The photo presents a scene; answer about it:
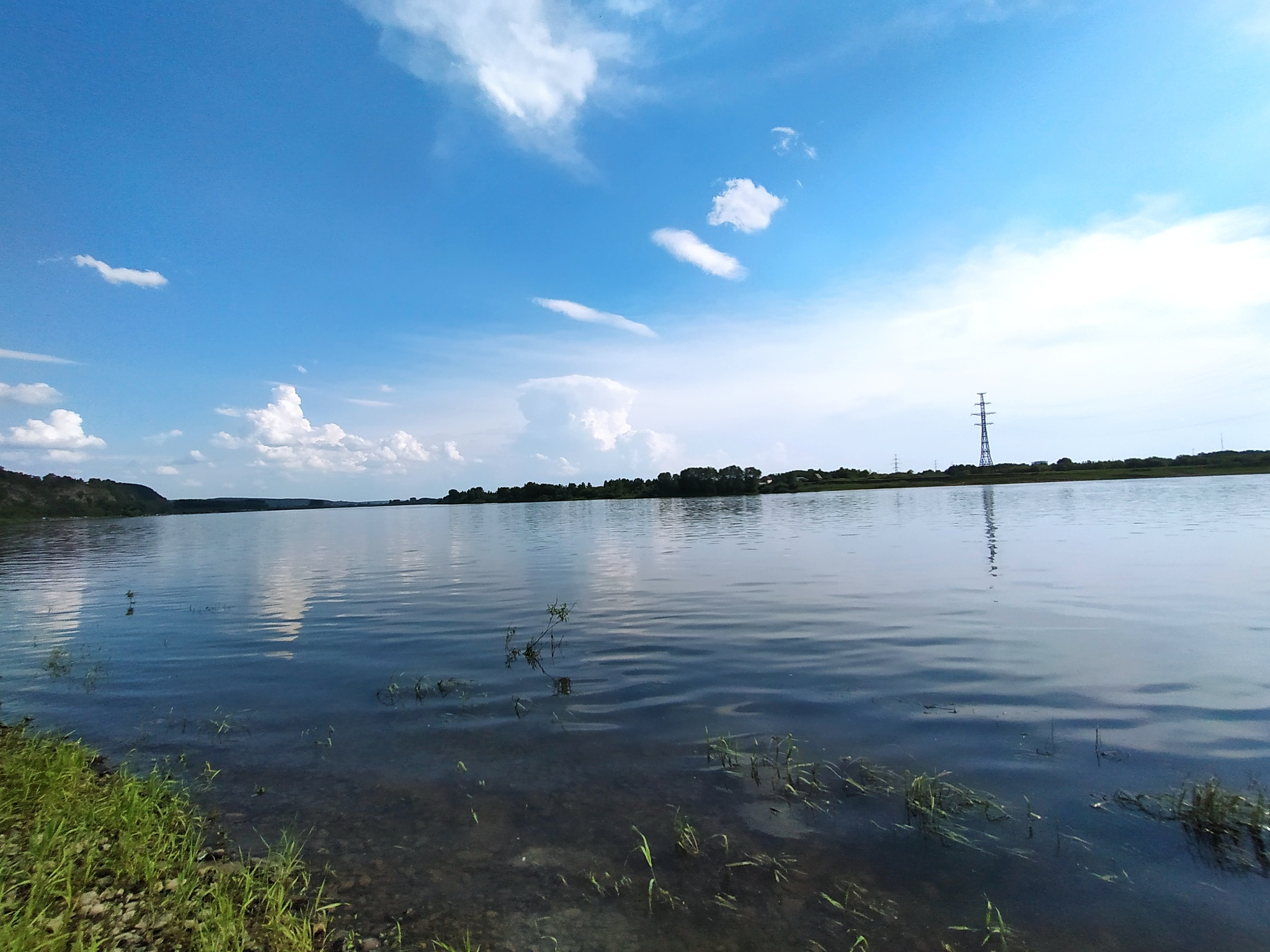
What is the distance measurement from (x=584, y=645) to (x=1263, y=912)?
52.6ft

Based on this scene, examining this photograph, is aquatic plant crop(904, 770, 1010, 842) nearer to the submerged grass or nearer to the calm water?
the calm water

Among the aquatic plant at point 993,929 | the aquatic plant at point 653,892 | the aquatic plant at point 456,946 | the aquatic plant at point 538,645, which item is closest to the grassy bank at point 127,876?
the aquatic plant at point 456,946

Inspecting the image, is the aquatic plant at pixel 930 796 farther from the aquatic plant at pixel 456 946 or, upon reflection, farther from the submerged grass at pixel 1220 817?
the aquatic plant at pixel 456 946

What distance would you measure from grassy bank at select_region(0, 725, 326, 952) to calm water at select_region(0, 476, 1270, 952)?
809 mm

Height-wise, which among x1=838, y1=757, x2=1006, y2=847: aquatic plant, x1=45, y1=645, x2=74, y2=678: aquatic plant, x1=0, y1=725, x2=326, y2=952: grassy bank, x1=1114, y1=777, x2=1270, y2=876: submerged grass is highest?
x1=0, y1=725, x2=326, y2=952: grassy bank

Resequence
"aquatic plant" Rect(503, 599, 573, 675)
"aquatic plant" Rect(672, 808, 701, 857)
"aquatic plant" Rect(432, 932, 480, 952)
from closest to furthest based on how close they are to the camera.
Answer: "aquatic plant" Rect(432, 932, 480, 952)
"aquatic plant" Rect(672, 808, 701, 857)
"aquatic plant" Rect(503, 599, 573, 675)

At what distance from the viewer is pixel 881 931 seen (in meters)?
6.89

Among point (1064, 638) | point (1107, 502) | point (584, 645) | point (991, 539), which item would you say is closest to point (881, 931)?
point (584, 645)

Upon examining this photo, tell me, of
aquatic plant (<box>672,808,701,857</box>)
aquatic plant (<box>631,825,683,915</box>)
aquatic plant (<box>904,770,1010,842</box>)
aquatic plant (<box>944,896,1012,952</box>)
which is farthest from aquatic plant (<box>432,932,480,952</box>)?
aquatic plant (<box>904,770,1010,842</box>)

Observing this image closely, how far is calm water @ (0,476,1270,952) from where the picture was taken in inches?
290

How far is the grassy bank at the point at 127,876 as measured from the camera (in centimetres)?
606

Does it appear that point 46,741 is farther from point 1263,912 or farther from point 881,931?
point 1263,912

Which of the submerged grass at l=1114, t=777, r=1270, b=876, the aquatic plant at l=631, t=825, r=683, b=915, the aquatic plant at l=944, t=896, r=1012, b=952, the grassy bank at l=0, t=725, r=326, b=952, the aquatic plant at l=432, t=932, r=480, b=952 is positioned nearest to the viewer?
the grassy bank at l=0, t=725, r=326, b=952

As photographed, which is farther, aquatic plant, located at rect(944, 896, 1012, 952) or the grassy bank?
aquatic plant, located at rect(944, 896, 1012, 952)
